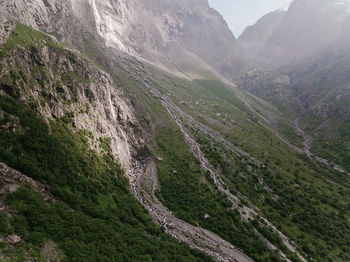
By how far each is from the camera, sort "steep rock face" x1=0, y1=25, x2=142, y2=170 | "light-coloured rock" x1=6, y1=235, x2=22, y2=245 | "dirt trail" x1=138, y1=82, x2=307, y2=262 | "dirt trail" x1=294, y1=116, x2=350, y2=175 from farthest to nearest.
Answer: "dirt trail" x1=294, y1=116, x2=350, y2=175, "dirt trail" x1=138, y1=82, x2=307, y2=262, "steep rock face" x1=0, y1=25, x2=142, y2=170, "light-coloured rock" x1=6, y1=235, x2=22, y2=245

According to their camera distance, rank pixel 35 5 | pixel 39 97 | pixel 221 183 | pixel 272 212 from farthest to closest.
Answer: pixel 35 5
pixel 221 183
pixel 272 212
pixel 39 97

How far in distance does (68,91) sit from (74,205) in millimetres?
33057

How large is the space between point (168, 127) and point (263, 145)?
5884 centimetres

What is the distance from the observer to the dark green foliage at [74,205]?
74.9 ft

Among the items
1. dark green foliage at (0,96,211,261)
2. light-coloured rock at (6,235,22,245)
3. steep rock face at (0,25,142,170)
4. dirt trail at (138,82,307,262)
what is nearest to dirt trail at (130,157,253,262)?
dark green foliage at (0,96,211,261)

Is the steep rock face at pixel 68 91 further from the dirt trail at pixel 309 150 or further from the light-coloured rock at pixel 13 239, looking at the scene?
the dirt trail at pixel 309 150

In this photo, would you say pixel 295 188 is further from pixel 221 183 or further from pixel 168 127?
pixel 168 127

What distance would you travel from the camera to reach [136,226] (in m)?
35.2

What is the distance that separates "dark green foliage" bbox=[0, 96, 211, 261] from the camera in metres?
22.8

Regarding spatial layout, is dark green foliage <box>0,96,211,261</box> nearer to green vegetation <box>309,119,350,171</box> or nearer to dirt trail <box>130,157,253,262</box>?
dirt trail <box>130,157,253,262</box>

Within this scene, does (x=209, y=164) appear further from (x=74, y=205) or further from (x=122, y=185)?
(x=74, y=205)

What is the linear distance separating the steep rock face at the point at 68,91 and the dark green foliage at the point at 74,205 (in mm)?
4912

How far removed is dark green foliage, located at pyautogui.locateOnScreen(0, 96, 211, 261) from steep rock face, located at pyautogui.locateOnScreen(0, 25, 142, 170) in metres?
4.91

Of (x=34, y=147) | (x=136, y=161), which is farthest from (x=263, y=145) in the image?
(x=34, y=147)
